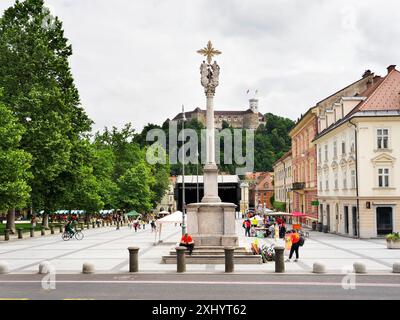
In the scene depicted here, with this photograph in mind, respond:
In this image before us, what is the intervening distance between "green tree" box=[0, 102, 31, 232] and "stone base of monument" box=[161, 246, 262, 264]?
1664cm

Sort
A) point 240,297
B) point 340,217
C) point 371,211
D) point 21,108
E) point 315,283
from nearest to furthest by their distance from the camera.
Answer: point 240,297
point 315,283
point 371,211
point 21,108
point 340,217

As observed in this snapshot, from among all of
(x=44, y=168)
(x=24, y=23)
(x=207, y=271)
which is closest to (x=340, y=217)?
(x=44, y=168)

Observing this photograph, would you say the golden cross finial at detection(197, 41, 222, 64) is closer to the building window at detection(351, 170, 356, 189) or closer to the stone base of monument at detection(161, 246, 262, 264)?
the stone base of monument at detection(161, 246, 262, 264)

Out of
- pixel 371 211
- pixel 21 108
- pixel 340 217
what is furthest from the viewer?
pixel 340 217

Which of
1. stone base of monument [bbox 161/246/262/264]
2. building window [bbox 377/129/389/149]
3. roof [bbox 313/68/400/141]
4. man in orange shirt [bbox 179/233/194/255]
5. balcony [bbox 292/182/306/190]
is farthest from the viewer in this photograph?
balcony [bbox 292/182/306/190]

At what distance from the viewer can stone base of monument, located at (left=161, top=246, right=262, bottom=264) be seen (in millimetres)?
22625

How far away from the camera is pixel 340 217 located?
45938mm

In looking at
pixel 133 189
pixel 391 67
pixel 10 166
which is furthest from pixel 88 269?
pixel 133 189

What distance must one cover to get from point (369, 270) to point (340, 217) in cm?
2575

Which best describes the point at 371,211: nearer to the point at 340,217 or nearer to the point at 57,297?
the point at 340,217

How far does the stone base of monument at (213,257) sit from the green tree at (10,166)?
1664 centimetres

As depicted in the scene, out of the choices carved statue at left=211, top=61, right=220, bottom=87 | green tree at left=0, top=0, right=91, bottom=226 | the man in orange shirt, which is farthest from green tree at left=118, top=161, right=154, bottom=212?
the man in orange shirt

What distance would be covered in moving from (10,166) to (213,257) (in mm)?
19281

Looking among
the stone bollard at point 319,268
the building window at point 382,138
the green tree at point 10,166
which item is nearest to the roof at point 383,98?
the building window at point 382,138
